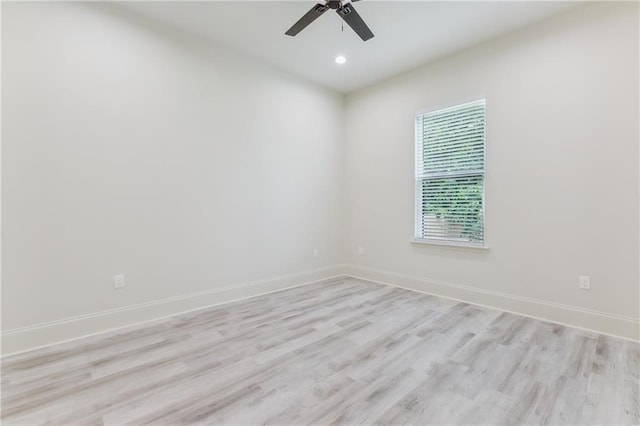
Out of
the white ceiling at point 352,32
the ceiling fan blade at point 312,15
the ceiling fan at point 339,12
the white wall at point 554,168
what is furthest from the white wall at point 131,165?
the white wall at point 554,168

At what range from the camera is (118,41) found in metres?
2.82

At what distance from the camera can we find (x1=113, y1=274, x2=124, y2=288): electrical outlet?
2.79 metres

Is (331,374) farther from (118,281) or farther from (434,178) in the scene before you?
Answer: (434,178)

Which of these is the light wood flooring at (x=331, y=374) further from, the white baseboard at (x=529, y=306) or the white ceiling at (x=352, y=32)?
the white ceiling at (x=352, y=32)

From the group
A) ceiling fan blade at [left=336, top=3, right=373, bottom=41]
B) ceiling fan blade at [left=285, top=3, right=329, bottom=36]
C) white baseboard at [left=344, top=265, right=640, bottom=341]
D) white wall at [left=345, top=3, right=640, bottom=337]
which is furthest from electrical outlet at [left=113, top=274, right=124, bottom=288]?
white wall at [left=345, top=3, right=640, bottom=337]

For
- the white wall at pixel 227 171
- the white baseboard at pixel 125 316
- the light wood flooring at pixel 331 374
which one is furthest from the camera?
the white wall at pixel 227 171

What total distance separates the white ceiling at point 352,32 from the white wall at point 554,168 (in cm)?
28

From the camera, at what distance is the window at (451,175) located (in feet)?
11.6

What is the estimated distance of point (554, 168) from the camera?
2965mm

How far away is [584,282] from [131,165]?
4433mm

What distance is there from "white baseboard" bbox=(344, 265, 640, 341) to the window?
569 mm

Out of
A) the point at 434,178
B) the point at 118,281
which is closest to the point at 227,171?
the point at 118,281

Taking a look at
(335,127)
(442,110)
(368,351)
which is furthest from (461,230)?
(335,127)

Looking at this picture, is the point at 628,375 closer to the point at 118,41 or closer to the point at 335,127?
the point at 335,127
